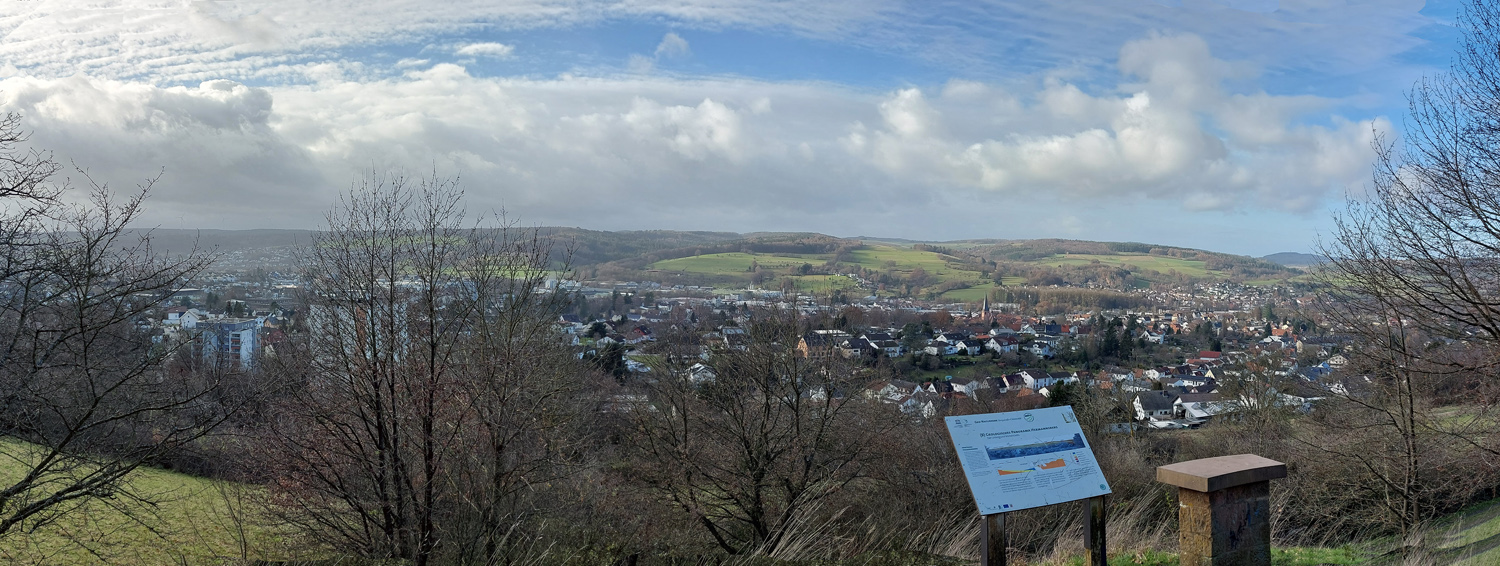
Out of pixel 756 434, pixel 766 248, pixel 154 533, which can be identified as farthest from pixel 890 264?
pixel 154 533

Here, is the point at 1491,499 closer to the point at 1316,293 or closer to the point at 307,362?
the point at 1316,293

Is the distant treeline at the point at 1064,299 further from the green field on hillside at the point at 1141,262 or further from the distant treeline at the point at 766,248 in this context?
the green field on hillside at the point at 1141,262

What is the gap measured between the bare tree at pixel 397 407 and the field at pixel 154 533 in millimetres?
870

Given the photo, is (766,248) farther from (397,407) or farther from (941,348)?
(397,407)

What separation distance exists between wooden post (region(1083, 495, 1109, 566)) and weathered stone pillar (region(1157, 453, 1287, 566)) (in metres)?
0.45

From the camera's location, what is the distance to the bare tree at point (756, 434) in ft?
45.1

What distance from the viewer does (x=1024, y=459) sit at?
4.75m

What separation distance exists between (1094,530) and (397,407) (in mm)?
7367

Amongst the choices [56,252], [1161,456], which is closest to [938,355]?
[1161,456]

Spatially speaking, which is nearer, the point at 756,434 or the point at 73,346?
the point at 73,346

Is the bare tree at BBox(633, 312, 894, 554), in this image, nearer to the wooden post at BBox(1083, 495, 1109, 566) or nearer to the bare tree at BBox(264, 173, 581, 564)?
the bare tree at BBox(264, 173, 581, 564)

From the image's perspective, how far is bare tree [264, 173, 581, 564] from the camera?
8.58 m

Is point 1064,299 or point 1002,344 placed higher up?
point 1064,299

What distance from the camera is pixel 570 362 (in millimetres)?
18062
